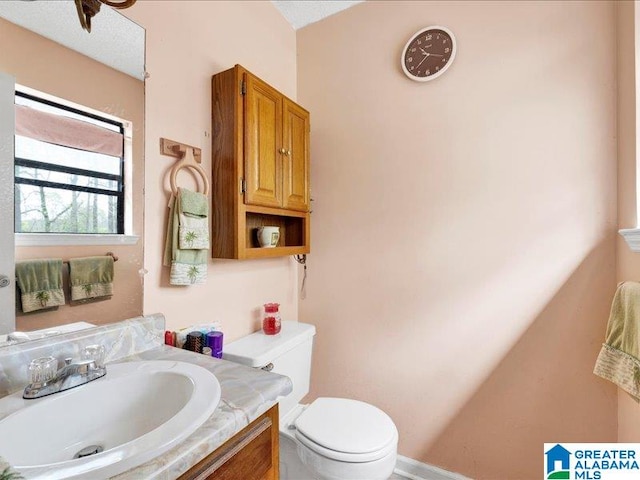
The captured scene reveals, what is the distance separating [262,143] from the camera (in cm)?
139

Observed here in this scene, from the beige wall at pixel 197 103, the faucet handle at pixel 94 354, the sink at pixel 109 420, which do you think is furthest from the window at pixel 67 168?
the sink at pixel 109 420

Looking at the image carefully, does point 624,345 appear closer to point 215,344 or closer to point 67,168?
point 215,344

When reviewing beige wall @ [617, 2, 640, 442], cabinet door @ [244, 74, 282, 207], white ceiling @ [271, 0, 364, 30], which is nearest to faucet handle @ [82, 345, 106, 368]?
cabinet door @ [244, 74, 282, 207]

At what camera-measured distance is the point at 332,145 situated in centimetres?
178

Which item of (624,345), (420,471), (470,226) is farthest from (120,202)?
(420,471)

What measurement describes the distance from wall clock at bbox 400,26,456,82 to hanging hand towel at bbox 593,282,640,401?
46.3 inches

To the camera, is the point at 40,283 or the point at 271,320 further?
the point at 271,320

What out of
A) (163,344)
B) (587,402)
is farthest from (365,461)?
(587,402)

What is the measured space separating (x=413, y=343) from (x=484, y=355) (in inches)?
12.5

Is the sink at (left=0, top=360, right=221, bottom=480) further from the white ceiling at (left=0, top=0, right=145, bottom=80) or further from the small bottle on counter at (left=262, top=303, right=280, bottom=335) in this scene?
the white ceiling at (left=0, top=0, right=145, bottom=80)

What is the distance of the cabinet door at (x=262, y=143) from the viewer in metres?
1.31

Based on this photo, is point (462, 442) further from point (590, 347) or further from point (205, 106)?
point (205, 106)

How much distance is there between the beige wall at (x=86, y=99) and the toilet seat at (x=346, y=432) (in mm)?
779

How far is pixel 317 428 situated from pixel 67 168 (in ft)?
→ 3.96
